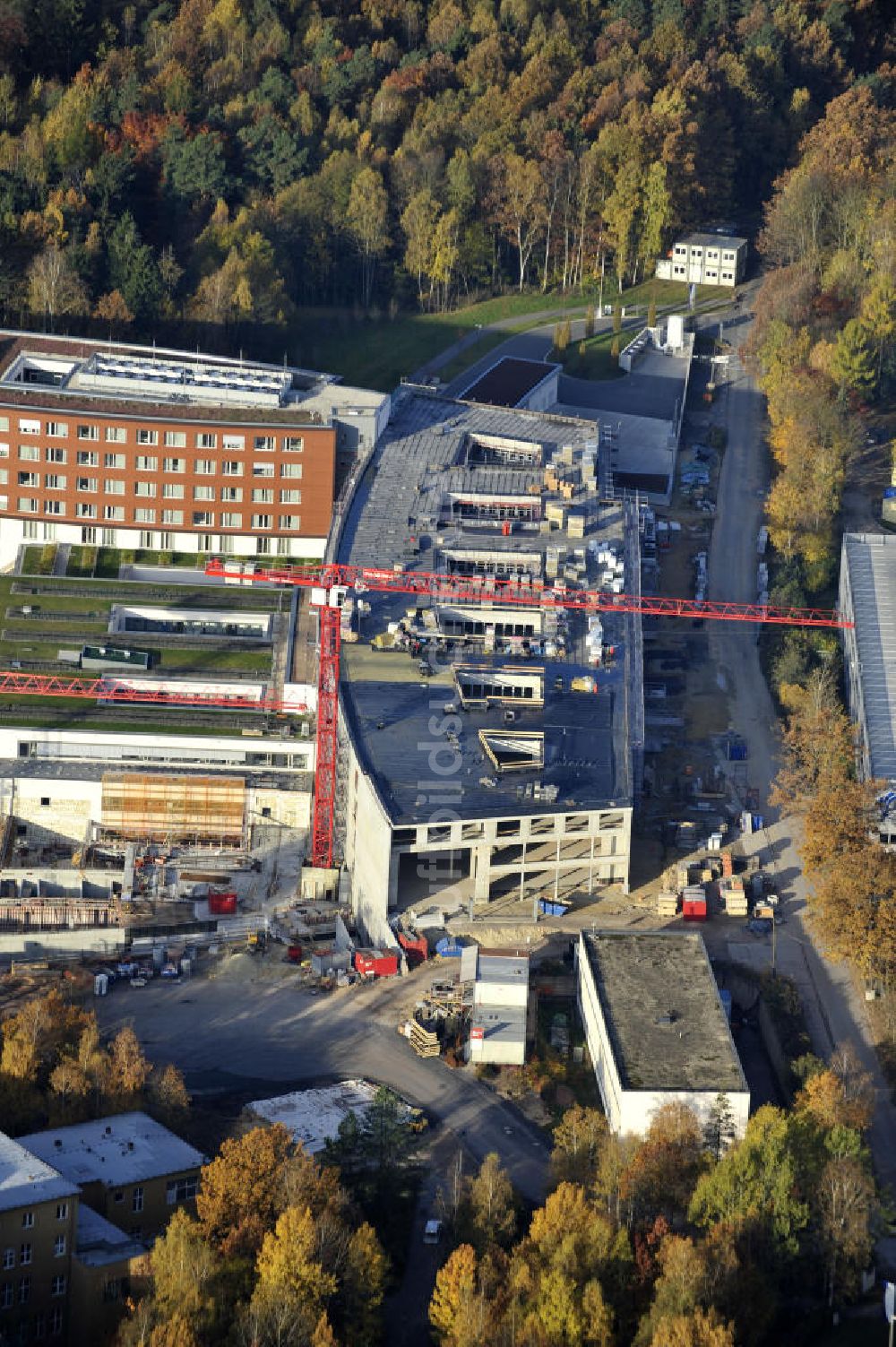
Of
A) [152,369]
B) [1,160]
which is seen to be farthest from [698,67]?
[152,369]

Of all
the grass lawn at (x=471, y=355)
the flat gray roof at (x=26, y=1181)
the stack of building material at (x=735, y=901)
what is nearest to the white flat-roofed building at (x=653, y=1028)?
the stack of building material at (x=735, y=901)

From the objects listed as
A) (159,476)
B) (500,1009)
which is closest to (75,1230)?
(500,1009)

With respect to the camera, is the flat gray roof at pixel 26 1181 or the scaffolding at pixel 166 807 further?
the scaffolding at pixel 166 807

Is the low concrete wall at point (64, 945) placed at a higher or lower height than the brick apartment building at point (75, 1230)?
higher

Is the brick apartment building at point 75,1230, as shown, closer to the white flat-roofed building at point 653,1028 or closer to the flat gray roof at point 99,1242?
the flat gray roof at point 99,1242

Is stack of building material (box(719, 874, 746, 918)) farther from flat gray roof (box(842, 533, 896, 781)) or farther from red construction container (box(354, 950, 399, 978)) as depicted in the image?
red construction container (box(354, 950, 399, 978))

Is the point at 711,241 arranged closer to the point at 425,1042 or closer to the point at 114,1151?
the point at 425,1042
